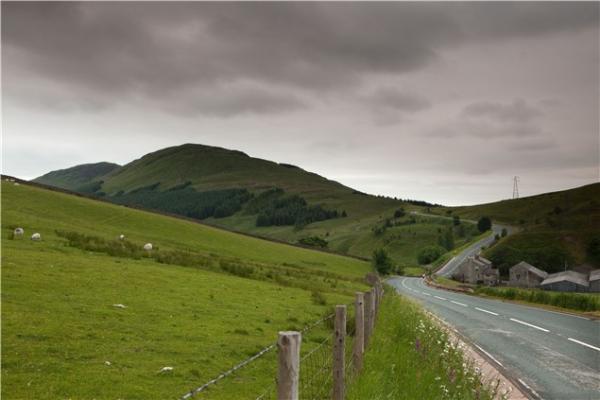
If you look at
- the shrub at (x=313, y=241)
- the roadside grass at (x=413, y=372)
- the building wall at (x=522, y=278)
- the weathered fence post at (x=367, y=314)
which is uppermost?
the shrub at (x=313, y=241)

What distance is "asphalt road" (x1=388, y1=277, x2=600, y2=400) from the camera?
50.4 feet

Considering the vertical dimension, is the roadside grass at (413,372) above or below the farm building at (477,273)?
above

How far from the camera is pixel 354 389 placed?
32.9 feet

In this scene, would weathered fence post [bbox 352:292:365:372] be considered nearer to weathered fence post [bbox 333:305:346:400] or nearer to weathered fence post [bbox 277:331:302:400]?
weathered fence post [bbox 333:305:346:400]

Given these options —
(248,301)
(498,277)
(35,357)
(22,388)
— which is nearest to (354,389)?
(22,388)

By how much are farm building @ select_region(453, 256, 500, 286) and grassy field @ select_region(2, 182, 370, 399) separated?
104 m

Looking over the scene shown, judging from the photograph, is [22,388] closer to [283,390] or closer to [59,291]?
[283,390]

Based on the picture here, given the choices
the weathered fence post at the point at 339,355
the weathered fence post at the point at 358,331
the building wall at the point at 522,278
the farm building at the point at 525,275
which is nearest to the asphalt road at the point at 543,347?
the weathered fence post at the point at 358,331

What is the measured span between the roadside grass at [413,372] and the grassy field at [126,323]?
3637 mm

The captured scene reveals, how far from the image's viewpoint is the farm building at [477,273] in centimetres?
13588

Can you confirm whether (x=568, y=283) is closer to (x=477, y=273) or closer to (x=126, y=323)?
(x=477, y=273)

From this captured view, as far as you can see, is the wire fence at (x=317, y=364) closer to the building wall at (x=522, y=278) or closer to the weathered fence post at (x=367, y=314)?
the weathered fence post at (x=367, y=314)

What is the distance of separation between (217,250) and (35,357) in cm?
5412

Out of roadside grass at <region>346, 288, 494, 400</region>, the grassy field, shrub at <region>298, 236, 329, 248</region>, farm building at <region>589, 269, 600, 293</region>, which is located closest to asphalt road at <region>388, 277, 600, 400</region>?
roadside grass at <region>346, 288, 494, 400</region>
